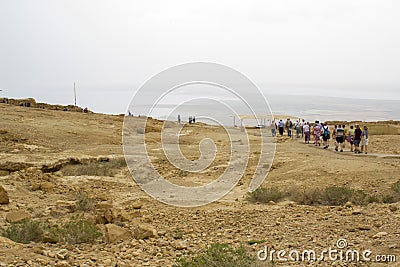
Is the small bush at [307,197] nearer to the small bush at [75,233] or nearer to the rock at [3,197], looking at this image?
the small bush at [75,233]

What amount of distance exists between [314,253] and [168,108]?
575cm

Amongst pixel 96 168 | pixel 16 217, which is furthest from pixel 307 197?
pixel 96 168

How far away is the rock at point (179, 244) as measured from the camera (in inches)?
229

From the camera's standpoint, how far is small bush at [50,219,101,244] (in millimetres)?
5769

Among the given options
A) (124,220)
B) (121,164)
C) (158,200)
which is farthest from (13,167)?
(124,220)

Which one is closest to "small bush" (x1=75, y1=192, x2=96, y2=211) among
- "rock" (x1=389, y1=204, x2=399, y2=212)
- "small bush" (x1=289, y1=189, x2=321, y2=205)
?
"small bush" (x1=289, y1=189, x2=321, y2=205)

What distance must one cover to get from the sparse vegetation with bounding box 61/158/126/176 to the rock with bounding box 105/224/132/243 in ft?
21.9

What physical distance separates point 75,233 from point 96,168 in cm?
730

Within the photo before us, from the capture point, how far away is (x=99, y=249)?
5.57 metres

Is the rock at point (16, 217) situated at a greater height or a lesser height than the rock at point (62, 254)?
greater

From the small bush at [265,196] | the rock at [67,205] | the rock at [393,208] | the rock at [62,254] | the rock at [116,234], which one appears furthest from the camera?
the small bush at [265,196]

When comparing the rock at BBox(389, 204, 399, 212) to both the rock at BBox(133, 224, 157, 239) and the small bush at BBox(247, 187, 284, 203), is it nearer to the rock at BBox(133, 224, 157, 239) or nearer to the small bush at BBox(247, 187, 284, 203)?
the small bush at BBox(247, 187, 284, 203)

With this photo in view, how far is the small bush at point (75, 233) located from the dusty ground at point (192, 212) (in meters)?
0.16

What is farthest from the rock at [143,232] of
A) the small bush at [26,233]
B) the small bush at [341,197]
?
the small bush at [341,197]
